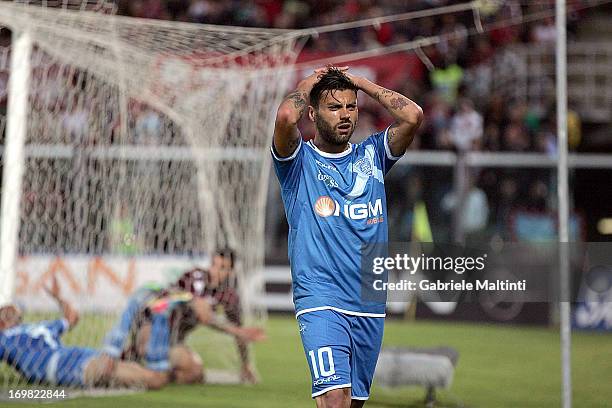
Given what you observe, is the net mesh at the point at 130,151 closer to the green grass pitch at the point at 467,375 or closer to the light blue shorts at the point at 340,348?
the green grass pitch at the point at 467,375

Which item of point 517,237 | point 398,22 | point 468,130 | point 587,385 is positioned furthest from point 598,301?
point 398,22

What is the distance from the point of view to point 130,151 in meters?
11.1

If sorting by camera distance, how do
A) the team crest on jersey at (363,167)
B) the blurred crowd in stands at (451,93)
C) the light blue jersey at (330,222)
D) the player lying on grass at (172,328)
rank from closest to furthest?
the light blue jersey at (330,222)
the team crest on jersey at (363,167)
the player lying on grass at (172,328)
the blurred crowd in stands at (451,93)

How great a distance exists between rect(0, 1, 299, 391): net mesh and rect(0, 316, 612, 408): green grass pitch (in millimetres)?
933

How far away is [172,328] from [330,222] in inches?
190

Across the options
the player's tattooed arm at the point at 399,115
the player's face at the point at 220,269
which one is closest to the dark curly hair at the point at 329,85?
the player's tattooed arm at the point at 399,115

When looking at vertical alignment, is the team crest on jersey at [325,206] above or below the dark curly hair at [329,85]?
below

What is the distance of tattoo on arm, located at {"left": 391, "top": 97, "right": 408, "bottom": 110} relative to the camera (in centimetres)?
593

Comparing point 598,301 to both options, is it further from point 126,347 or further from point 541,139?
point 126,347

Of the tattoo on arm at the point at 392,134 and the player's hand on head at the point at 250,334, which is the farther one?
the player's hand on head at the point at 250,334

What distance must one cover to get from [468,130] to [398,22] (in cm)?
363

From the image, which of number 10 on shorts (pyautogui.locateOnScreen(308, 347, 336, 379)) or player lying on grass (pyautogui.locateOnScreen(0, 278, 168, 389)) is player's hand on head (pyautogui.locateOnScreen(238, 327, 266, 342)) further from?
number 10 on shorts (pyautogui.locateOnScreen(308, 347, 336, 379))

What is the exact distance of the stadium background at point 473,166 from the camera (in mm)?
10711

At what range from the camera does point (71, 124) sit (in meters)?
10.4
